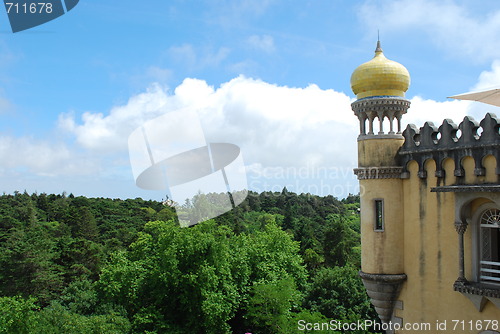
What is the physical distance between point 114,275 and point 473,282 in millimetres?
21073

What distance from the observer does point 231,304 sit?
25578 mm

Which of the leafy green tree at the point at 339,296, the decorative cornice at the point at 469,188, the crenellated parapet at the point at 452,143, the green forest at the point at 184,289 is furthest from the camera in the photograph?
the leafy green tree at the point at 339,296

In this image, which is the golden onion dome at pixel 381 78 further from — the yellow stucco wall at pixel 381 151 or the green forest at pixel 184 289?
the green forest at pixel 184 289

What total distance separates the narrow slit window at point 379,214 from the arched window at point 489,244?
115 inches

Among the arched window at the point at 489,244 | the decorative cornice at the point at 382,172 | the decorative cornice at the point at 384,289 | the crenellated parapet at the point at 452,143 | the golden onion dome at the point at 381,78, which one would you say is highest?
the golden onion dome at the point at 381,78

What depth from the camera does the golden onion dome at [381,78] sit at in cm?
1342

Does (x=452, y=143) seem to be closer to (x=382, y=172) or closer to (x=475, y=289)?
(x=382, y=172)

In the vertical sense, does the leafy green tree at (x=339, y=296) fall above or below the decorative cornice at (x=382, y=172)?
below

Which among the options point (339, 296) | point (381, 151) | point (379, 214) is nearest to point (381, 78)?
point (381, 151)

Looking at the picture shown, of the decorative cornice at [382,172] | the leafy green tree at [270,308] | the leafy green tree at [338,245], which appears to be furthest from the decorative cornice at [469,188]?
the leafy green tree at [338,245]

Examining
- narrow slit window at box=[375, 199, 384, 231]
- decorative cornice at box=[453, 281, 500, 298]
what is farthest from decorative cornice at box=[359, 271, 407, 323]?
decorative cornice at box=[453, 281, 500, 298]

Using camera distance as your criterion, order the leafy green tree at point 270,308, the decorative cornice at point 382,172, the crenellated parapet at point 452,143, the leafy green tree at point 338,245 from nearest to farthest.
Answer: the crenellated parapet at point 452,143
the decorative cornice at point 382,172
the leafy green tree at point 270,308
the leafy green tree at point 338,245

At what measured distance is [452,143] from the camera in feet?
39.1

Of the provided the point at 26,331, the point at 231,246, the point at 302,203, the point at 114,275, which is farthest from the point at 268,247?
the point at 302,203
